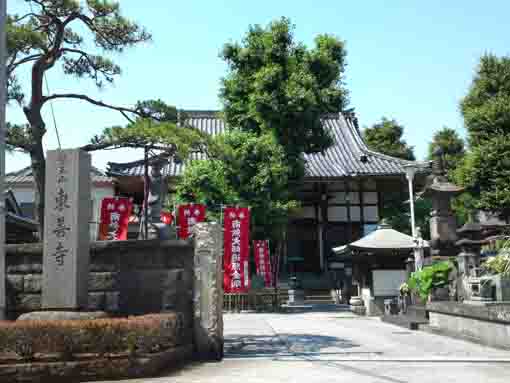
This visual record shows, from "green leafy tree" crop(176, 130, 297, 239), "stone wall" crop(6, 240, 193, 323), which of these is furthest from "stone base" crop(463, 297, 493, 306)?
"green leafy tree" crop(176, 130, 297, 239)

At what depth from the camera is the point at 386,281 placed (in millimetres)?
21750

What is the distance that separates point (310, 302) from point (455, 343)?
16991 millimetres

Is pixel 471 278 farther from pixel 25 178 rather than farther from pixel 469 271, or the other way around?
pixel 25 178

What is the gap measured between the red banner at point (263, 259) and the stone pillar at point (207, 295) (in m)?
13.9

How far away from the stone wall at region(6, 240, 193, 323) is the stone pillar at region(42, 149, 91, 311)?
787 mm

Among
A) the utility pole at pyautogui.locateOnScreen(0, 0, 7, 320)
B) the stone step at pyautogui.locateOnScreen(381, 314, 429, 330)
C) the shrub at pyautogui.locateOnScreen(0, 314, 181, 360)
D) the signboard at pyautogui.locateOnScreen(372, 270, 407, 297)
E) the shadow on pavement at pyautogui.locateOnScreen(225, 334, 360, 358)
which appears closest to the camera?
the shrub at pyautogui.locateOnScreen(0, 314, 181, 360)

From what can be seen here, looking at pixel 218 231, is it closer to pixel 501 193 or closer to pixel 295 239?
pixel 501 193

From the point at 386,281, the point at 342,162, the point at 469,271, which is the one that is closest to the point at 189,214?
the point at 386,281

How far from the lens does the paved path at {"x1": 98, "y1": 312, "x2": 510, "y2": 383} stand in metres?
7.56

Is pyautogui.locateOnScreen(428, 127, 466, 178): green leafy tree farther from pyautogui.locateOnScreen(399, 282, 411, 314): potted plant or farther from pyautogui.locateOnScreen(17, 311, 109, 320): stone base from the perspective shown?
pyautogui.locateOnScreen(17, 311, 109, 320): stone base

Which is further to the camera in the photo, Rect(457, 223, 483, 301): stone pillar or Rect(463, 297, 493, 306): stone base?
Rect(457, 223, 483, 301): stone pillar

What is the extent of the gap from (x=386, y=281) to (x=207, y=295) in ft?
45.3

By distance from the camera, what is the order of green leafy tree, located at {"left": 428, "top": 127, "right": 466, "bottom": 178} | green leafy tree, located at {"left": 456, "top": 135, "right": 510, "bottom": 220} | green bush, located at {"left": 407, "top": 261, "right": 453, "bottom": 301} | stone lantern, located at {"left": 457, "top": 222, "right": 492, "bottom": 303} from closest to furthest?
stone lantern, located at {"left": 457, "top": 222, "right": 492, "bottom": 303}, green bush, located at {"left": 407, "top": 261, "right": 453, "bottom": 301}, green leafy tree, located at {"left": 456, "top": 135, "right": 510, "bottom": 220}, green leafy tree, located at {"left": 428, "top": 127, "right": 466, "bottom": 178}

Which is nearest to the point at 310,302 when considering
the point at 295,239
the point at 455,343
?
the point at 295,239
